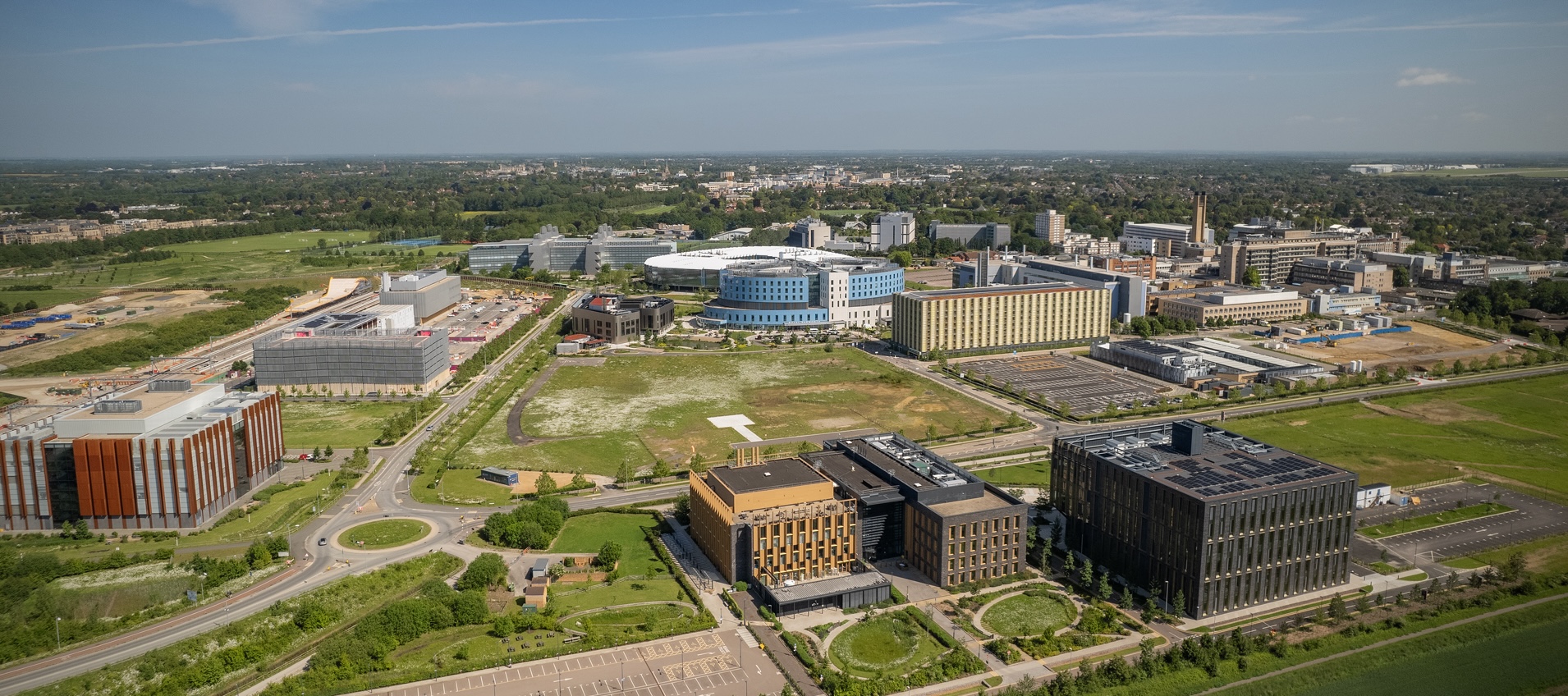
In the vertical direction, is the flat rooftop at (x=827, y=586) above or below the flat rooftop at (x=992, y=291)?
below

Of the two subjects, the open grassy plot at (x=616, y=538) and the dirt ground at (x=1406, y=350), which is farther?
the dirt ground at (x=1406, y=350)

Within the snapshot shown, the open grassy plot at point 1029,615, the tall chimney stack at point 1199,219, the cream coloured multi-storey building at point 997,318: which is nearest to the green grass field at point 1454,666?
the open grassy plot at point 1029,615

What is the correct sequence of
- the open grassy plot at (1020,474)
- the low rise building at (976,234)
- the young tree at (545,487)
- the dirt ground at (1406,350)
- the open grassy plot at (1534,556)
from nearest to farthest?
the open grassy plot at (1534,556), the young tree at (545,487), the open grassy plot at (1020,474), the dirt ground at (1406,350), the low rise building at (976,234)

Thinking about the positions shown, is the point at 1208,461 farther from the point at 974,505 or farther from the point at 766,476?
the point at 766,476

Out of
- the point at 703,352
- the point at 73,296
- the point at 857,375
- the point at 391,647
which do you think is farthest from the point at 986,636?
the point at 73,296

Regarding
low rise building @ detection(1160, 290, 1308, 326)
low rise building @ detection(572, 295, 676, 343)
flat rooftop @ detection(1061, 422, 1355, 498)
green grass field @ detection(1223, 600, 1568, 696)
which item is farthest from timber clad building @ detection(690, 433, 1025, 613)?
low rise building @ detection(1160, 290, 1308, 326)

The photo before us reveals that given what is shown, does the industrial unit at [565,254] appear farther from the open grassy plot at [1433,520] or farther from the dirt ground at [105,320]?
the open grassy plot at [1433,520]

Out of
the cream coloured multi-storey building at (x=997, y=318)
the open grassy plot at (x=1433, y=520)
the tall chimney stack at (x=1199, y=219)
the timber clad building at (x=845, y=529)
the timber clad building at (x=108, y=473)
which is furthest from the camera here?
the tall chimney stack at (x=1199, y=219)

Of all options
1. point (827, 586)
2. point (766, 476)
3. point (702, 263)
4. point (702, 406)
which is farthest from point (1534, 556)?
point (702, 263)
